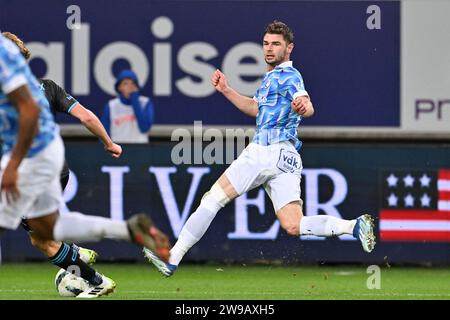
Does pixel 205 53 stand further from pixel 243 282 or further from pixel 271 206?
pixel 243 282

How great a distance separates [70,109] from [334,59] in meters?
5.41

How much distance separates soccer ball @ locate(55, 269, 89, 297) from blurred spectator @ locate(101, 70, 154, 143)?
173 inches

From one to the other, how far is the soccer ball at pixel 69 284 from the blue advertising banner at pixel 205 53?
4.74 meters

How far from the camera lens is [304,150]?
13531 millimetres

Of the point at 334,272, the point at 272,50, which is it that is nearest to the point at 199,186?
the point at 334,272

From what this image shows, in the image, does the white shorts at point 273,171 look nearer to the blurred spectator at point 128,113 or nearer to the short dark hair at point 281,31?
the short dark hair at point 281,31

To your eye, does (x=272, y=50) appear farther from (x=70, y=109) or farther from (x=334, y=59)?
(x=334, y=59)

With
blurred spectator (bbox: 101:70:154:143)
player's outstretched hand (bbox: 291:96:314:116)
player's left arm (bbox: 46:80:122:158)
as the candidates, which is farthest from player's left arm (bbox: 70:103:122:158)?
blurred spectator (bbox: 101:70:154:143)

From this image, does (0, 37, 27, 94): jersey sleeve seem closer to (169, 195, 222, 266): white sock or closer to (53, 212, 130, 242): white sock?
(53, 212, 130, 242): white sock

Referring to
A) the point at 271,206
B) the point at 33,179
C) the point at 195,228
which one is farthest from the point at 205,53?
the point at 33,179

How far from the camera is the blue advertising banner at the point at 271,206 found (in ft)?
44.0

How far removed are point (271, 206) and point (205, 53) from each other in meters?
2.19

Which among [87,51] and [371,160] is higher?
[87,51]

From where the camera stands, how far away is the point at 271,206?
13.4 m
